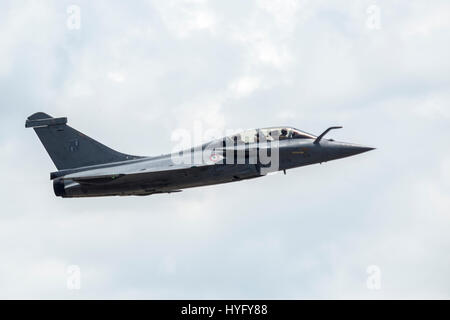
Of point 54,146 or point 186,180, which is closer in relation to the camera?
point 186,180

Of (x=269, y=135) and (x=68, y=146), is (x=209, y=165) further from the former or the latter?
(x=68, y=146)

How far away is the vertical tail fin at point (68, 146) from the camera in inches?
1790

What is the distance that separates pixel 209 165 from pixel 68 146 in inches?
315

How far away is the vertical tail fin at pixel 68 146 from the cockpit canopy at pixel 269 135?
5.75 m

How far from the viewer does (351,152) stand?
42.9 m

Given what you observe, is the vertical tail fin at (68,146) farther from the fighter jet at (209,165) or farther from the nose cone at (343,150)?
the nose cone at (343,150)

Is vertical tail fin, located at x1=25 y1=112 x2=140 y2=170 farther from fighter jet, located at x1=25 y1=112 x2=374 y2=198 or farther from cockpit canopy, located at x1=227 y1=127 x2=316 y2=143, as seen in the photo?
cockpit canopy, located at x1=227 y1=127 x2=316 y2=143

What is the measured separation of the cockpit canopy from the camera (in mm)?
43188
